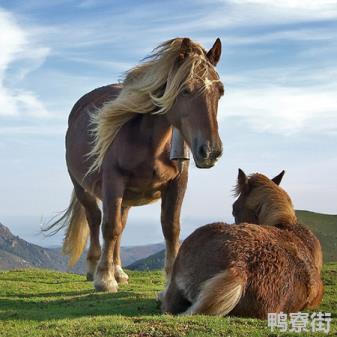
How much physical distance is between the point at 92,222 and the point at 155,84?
16.9 feet

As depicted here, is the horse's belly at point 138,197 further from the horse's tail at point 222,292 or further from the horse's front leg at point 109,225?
the horse's tail at point 222,292

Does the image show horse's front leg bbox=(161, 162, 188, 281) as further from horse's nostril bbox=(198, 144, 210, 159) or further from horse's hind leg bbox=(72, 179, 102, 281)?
horse's hind leg bbox=(72, 179, 102, 281)

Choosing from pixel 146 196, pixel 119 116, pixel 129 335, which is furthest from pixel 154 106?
pixel 129 335

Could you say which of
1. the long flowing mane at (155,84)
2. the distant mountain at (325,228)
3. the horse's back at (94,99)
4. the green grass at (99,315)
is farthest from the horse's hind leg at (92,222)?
the distant mountain at (325,228)

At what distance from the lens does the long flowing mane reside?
10422 mm

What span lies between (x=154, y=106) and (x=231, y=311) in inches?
177

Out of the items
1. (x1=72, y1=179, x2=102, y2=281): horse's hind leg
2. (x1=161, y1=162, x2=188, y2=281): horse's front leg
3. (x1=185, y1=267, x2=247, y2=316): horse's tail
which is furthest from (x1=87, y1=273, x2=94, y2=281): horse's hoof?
(x1=185, y1=267, x2=247, y2=316): horse's tail

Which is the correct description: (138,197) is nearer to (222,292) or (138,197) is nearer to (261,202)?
(261,202)

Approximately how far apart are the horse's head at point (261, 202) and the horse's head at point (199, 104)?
1.19 m

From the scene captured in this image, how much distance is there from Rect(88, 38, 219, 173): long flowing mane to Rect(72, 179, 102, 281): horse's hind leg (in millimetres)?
2621

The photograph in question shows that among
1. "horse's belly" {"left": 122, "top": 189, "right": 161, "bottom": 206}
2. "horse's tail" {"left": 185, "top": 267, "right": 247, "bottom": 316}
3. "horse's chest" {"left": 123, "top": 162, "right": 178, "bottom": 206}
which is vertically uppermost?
"horse's chest" {"left": 123, "top": 162, "right": 178, "bottom": 206}

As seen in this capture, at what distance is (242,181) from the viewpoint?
10.7m

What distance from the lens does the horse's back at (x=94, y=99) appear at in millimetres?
14334

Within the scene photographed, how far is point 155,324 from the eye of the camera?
7520mm
